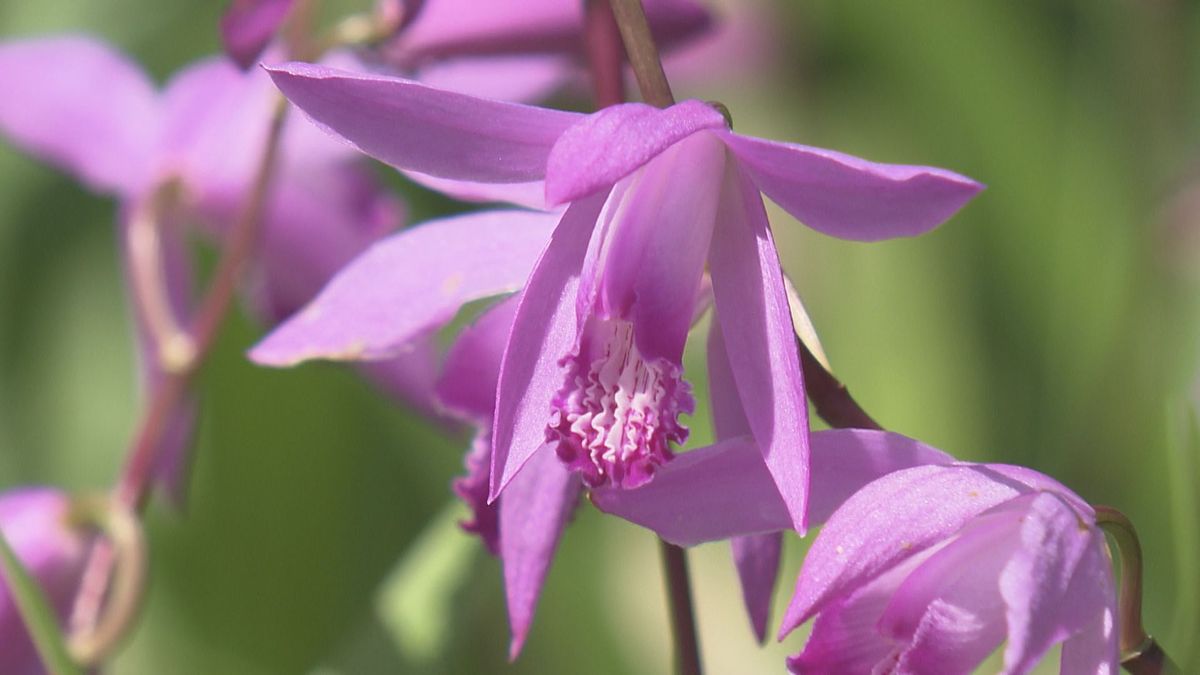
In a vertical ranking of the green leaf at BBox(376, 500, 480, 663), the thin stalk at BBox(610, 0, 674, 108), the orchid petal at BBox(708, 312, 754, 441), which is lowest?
the green leaf at BBox(376, 500, 480, 663)

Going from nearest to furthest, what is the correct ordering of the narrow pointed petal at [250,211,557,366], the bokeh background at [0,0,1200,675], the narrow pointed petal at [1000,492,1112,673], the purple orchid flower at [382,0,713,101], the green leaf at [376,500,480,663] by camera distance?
1. the narrow pointed petal at [1000,492,1112,673]
2. the narrow pointed petal at [250,211,557,366]
3. the purple orchid flower at [382,0,713,101]
4. the green leaf at [376,500,480,663]
5. the bokeh background at [0,0,1200,675]

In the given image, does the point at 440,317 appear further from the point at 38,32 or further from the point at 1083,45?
the point at 1083,45

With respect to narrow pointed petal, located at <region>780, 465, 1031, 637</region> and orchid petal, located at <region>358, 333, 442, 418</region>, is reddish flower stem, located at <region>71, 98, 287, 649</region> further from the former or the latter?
narrow pointed petal, located at <region>780, 465, 1031, 637</region>

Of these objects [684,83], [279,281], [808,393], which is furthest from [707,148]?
[684,83]

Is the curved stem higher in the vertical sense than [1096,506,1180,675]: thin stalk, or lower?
lower

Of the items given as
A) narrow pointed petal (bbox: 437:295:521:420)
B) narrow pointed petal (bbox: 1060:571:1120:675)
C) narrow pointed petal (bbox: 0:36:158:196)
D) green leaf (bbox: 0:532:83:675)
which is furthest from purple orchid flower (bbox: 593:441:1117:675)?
narrow pointed petal (bbox: 0:36:158:196)
